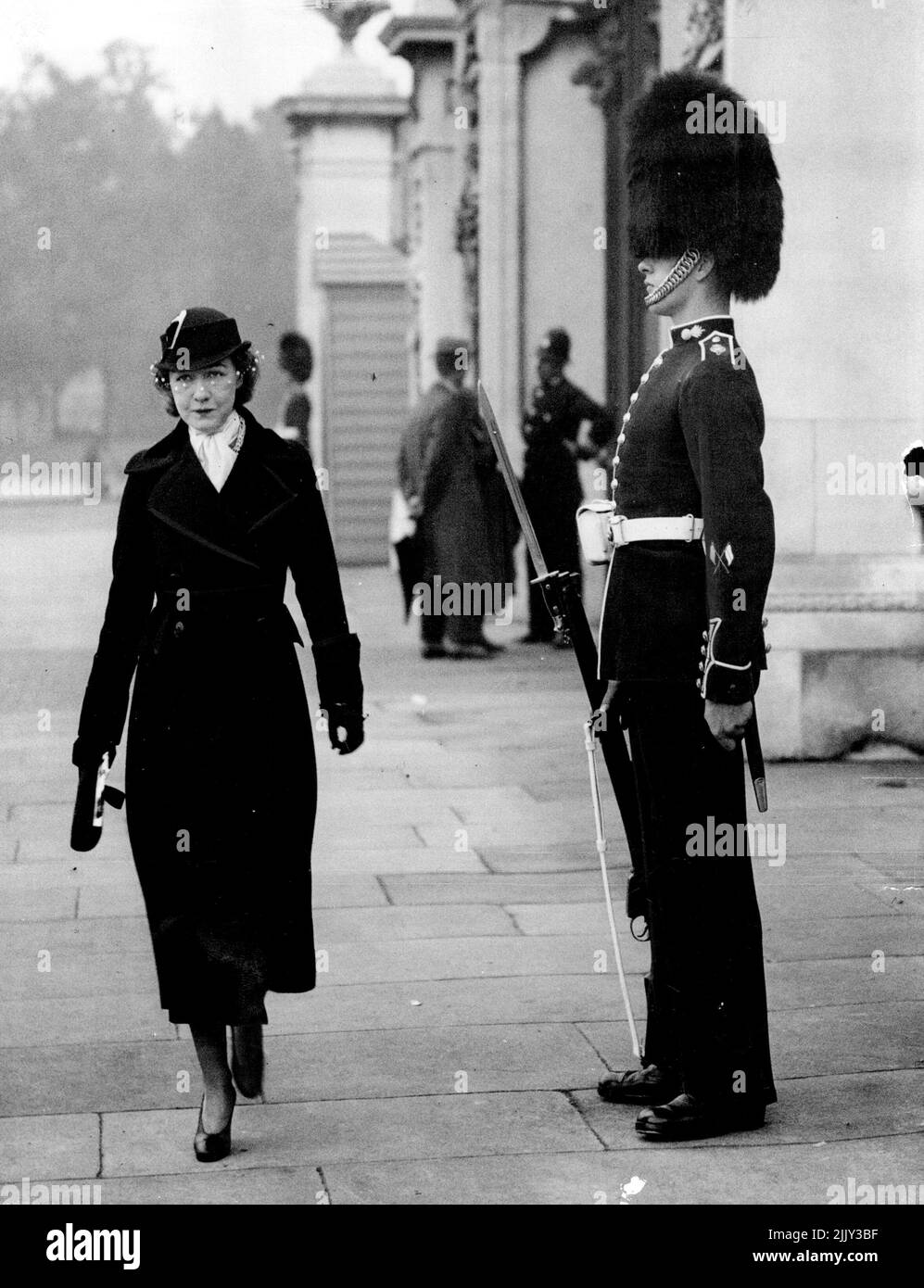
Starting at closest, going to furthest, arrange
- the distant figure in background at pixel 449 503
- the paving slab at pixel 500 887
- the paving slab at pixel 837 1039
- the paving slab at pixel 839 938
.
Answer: the paving slab at pixel 837 1039 < the paving slab at pixel 839 938 < the paving slab at pixel 500 887 < the distant figure in background at pixel 449 503

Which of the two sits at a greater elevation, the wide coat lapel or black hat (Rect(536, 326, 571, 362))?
black hat (Rect(536, 326, 571, 362))

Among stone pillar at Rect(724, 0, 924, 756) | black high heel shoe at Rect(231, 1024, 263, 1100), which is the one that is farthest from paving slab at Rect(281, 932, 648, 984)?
stone pillar at Rect(724, 0, 924, 756)

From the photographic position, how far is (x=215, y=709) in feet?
15.0

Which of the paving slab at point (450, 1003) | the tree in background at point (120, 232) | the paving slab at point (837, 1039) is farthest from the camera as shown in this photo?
the tree in background at point (120, 232)

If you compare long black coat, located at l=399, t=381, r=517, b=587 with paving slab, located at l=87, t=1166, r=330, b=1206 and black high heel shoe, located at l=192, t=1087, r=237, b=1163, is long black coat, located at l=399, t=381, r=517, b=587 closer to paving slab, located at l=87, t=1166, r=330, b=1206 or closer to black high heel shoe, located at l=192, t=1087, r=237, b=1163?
black high heel shoe, located at l=192, t=1087, r=237, b=1163

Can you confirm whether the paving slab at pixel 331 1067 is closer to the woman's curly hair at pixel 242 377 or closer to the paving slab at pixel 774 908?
the paving slab at pixel 774 908

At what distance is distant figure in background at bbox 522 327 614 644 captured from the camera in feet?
43.9

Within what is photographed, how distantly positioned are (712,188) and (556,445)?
8.84 m

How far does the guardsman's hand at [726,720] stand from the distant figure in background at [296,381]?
40.3ft

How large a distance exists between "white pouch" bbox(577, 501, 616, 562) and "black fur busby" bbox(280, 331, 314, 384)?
1203 cm

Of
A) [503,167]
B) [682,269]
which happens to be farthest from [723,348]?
[503,167]

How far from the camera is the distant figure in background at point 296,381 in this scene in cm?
1667

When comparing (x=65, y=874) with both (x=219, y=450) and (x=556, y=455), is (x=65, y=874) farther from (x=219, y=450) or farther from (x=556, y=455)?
(x=556, y=455)

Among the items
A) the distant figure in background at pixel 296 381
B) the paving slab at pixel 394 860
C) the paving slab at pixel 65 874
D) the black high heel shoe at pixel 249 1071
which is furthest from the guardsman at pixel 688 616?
the distant figure in background at pixel 296 381
